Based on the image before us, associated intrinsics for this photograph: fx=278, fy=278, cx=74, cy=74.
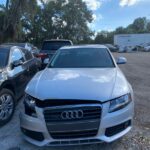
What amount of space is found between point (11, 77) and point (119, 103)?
2799 mm

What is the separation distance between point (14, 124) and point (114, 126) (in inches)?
Result: 96.6

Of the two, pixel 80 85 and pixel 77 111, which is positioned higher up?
pixel 80 85

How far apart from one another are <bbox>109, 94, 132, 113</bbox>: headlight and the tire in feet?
8.07

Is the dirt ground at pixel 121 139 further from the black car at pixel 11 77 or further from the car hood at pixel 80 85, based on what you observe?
the car hood at pixel 80 85

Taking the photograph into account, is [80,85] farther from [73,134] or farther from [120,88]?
[73,134]

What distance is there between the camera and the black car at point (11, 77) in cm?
573

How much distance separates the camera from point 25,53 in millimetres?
8227

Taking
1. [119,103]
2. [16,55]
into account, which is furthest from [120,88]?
[16,55]

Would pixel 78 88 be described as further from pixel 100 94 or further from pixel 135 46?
pixel 135 46

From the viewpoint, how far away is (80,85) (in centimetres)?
462

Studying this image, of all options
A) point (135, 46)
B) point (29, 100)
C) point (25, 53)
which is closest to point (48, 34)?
point (135, 46)

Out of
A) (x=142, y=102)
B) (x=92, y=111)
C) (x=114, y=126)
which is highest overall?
(x=92, y=111)

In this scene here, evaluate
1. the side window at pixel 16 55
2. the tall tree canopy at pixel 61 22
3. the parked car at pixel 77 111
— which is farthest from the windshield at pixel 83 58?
the tall tree canopy at pixel 61 22

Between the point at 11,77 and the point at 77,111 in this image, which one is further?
the point at 11,77
